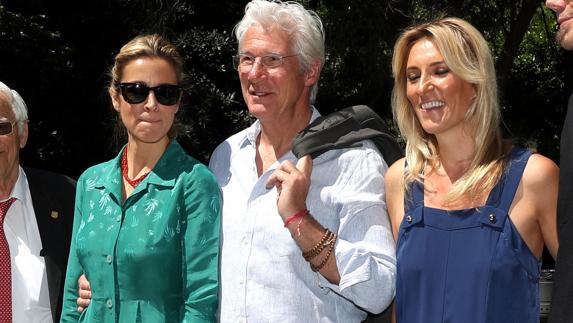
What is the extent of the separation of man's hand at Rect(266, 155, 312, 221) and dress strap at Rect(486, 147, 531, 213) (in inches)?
27.8

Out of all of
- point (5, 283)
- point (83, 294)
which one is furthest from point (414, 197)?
point (5, 283)

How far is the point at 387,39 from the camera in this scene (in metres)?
10.4

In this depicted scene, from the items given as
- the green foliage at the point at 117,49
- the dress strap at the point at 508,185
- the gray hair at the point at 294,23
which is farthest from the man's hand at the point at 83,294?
the green foliage at the point at 117,49

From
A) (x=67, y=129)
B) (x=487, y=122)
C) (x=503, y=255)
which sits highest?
(x=487, y=122)

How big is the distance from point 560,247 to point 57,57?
7.44m

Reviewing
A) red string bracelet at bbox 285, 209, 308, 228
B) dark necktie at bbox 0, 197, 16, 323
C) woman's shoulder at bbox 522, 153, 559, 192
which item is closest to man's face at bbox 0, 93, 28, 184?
dark necktie at bbox 0, 197, 16, 323

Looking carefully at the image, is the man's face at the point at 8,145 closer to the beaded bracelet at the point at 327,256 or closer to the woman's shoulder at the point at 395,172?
the beaded bracelet at the point at 327,256

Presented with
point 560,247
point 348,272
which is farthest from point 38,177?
point 560,247

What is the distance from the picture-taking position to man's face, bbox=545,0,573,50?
9.44 feet

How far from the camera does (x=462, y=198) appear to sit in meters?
3.04

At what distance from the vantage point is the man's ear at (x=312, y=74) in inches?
144

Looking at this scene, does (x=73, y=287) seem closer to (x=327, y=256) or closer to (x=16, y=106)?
(x=16, y=106)

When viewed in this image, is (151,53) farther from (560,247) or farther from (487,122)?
(560,247)

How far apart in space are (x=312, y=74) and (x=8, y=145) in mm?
1613
